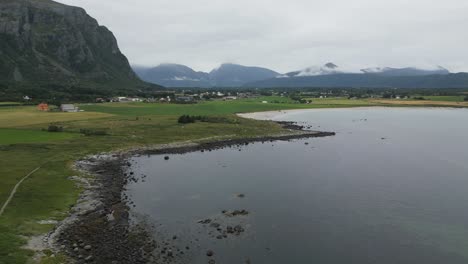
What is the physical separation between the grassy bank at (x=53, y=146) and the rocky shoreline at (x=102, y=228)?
72.0 inches

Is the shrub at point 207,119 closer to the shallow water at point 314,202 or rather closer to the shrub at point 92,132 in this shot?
the shrub at point 92,132

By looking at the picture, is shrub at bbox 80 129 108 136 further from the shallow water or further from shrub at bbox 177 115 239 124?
shrub at bbox 177 115 239 124

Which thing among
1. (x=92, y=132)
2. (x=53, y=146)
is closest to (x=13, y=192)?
(x=53, y=146)

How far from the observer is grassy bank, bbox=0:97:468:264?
Result: 3609 cm

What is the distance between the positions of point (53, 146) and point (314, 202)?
4960 cm

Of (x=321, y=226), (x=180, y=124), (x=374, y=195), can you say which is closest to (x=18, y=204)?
(x=321, y=226)

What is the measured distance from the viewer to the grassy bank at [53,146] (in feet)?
118

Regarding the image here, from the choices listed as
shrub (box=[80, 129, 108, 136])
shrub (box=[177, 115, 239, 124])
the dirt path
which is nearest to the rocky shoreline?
the dirt path

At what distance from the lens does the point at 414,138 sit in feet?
339

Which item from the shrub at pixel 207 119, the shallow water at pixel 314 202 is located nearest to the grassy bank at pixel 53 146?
the shrub at pixel 207 119

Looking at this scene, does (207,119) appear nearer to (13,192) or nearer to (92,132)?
(92,132)

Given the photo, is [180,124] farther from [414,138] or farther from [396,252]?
[396,252]

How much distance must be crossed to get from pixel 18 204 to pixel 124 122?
78427 mm

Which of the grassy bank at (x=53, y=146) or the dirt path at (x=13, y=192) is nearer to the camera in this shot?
the grassy bank at (x=53, y=146)
